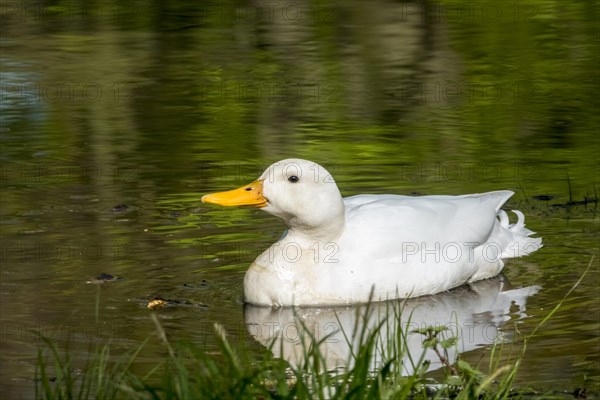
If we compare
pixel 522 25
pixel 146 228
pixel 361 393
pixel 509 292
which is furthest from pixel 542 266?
pixel 522 25

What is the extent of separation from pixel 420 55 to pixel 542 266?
28.9 feet

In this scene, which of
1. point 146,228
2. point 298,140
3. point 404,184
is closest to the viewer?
point 146,228

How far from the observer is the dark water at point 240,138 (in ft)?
28.1

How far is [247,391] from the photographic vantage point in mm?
5523

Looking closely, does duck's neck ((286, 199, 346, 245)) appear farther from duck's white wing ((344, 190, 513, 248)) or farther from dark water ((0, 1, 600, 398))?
dark water ((0, 1, 600, 398))

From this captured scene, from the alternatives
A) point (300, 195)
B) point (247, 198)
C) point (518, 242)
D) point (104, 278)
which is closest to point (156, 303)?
point (104, 278)

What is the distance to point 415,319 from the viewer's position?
8.47 m

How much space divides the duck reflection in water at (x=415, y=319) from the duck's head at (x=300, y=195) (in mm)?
556

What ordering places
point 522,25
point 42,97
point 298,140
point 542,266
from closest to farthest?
point 542,266 → point 298,140 → point 42,97 → point 522,25

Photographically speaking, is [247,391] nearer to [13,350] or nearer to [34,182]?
[13,350]

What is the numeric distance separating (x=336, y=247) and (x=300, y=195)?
1.31ft

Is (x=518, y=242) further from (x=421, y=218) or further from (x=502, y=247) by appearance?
(x=421, y=218)

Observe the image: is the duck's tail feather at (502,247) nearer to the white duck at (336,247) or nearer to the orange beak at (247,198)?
the white duck at (336,247)

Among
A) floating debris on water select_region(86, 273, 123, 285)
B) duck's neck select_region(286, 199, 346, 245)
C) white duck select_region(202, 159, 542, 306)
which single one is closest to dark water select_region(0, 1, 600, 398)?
floating debris on water select_region(86, 273, 123, 285)
